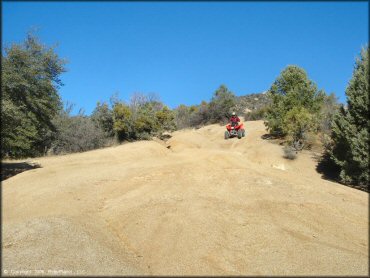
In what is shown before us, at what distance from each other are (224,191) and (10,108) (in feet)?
29.0

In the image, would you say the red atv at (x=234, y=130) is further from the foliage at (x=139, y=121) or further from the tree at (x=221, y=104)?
the tree at (x=221, y=104)

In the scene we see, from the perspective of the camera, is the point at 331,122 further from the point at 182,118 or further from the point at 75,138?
the point at 182,118

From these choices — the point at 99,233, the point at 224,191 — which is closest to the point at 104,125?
the point at 224,191

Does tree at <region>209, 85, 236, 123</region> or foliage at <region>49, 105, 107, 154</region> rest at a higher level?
tree at <region>209, 85, 236, 123</region>

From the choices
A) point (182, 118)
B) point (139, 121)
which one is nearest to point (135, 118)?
point (139, 121)

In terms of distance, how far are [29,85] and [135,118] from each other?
1677cm

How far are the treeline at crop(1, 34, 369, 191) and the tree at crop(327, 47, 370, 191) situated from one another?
0.04m

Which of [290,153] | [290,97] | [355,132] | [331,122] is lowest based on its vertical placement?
[290,153]

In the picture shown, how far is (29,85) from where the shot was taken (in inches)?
700

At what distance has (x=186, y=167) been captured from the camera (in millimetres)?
16375

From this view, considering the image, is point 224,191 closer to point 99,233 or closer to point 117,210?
point 117,210

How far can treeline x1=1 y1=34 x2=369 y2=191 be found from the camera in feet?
59.9

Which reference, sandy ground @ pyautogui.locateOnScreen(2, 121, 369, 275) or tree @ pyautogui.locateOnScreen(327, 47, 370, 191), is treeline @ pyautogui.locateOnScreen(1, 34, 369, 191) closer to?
tree @ pyautogui.locateOnScreen(327, 47, 370, 191)

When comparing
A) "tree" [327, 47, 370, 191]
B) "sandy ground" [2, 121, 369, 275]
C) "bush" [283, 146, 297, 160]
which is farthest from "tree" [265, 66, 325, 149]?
"sandy ground" [2, 121, 369, 275]
